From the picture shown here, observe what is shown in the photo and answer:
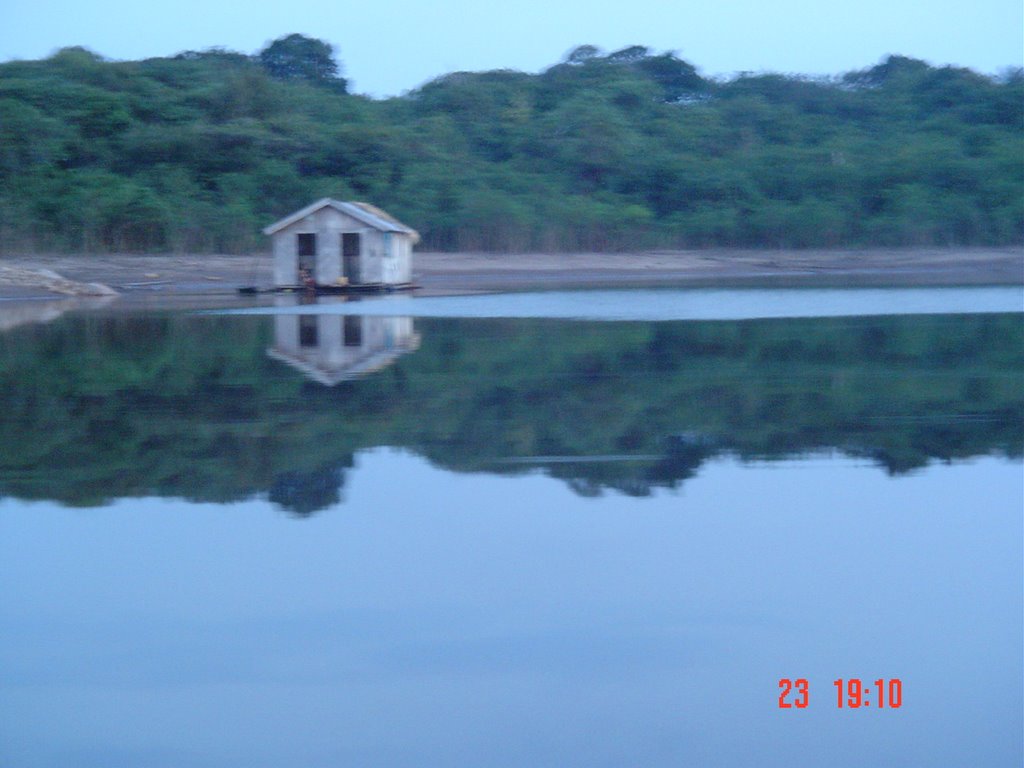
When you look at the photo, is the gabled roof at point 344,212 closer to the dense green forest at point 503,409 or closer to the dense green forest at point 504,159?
the dense green forest at point 504,159

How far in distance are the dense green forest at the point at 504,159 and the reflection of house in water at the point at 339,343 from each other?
21.7 m

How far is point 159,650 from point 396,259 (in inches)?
1166

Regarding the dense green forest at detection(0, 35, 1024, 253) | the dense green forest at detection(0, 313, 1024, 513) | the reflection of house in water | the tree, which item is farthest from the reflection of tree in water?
the tree

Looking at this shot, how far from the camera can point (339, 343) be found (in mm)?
16828

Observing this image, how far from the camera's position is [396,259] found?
34531 mm

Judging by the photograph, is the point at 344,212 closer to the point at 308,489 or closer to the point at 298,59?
the point at 308,489

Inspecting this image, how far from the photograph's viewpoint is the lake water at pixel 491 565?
4.63m

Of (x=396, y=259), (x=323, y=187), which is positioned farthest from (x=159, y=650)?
(x=323, y=187)

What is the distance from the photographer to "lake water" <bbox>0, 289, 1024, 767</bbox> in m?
4.63

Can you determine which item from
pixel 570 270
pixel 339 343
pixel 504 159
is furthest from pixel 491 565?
pixel 504 159

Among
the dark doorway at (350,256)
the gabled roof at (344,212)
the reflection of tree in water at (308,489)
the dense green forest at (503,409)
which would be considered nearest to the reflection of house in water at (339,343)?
the dense green forest at (503,409)

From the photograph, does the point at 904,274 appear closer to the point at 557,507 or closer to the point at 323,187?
the point at 323,187
